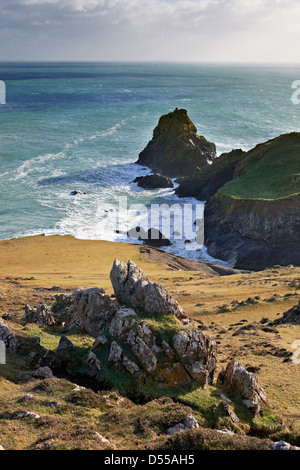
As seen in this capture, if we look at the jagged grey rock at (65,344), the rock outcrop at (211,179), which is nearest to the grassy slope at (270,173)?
the rock outcrop at (211,179)

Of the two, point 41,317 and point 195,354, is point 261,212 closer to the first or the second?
point 41,317

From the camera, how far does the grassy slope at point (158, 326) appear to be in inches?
523

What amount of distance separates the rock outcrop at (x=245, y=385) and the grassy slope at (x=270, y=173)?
34329mm

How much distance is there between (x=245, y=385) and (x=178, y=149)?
6779 cm

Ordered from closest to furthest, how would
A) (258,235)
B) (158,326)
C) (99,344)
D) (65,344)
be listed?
1. (158,326)
2. (99,344)
3. (65,344)
4. (258,235)

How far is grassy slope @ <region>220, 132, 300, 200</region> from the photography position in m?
51.8

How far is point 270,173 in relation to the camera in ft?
187

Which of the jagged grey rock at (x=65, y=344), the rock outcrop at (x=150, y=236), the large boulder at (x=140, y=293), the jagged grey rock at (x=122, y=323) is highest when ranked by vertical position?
the large boulder at (x=140, y=293)

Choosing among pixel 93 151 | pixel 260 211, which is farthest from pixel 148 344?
pixel 93 151

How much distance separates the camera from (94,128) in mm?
126188

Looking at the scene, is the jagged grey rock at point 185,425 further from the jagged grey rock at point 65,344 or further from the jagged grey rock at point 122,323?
the jagged grey rock at point 65,344
